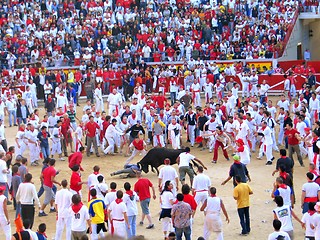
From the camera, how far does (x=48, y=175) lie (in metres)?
19.4

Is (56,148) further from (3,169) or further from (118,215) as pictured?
(118,215)

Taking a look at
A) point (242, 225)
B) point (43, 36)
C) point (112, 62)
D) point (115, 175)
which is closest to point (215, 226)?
point (242, 225)

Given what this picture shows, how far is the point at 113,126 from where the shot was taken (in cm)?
2720

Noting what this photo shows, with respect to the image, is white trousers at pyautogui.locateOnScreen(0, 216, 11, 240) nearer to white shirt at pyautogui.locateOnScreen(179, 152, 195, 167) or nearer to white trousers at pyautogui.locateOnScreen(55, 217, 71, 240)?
white trousers at pyautogui.locateOnScreen(55, 217, 71, 240)

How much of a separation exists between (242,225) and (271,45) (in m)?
25.6

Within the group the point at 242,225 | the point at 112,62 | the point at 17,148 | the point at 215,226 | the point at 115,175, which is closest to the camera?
the point at 215,226

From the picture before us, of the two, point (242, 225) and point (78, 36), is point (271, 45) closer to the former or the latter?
point (78, 36)

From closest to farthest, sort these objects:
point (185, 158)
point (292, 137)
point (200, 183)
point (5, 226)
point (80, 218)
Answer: point (80, 218) < point (5, 226) < point (200, 183) < point (185, 158) < point (292, 137)

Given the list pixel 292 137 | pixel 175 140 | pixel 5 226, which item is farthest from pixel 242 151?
pixel 5 226

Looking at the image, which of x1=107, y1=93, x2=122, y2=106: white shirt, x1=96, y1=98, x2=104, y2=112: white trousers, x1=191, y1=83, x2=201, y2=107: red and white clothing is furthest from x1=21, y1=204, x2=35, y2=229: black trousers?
x1=191, y1=83, x2=201, y2=107: red and white clothing

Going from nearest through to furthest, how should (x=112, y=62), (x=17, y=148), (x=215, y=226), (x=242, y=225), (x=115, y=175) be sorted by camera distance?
1. (x=215, y=226)
2. (x=242, y=225)
3. (x=115, y=175)
4. (x=17, y=148)
5. (x=112, y=62)

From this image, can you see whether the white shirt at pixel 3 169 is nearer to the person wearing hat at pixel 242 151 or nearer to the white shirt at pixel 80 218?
the white shirt at pixel 80 218

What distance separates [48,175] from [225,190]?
18.0ft

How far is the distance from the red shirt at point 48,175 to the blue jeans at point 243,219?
15.9 feet
